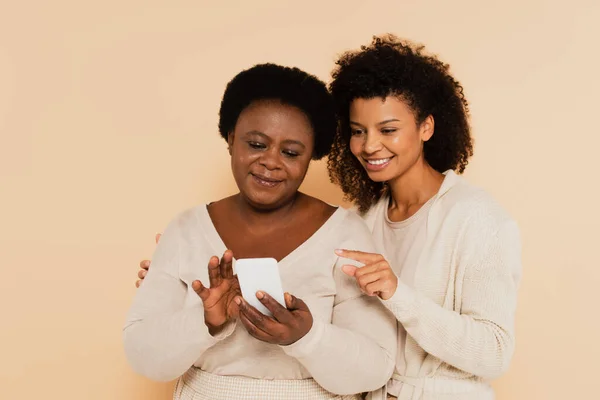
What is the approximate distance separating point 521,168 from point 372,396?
1.16 meters

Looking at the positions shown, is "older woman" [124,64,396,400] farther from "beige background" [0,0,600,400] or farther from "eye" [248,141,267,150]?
"beige background" [0,0,600,400]

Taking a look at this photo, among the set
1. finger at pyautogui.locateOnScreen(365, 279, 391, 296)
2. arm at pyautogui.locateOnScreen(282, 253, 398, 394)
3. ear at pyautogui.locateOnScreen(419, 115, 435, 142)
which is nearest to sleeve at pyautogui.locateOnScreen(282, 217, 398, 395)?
arm at pyautogui.locateOnScreen(282, 253, 398, 394)

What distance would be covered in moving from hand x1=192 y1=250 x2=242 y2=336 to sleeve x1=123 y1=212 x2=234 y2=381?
0.04 meters

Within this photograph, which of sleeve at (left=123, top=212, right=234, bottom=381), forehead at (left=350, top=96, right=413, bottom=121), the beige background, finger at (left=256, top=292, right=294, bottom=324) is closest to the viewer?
finger at (left=256, top=292, right=294, bottom=324)

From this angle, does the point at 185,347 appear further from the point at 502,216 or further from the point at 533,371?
the point at 533,371

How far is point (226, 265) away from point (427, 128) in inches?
29.5

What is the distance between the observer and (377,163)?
5.92 feet

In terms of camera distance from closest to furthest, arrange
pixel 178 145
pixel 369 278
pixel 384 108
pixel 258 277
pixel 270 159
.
Result: pixel 258 277
pixel 369 278
pixel 270 159
pixel 384 108
pixel 178 145

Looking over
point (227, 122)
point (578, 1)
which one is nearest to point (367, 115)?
point (227, 122)

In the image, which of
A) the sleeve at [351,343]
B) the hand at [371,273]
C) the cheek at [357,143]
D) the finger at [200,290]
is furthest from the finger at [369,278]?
the cheek at [357,143]

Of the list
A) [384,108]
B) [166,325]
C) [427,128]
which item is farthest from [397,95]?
[166,325]

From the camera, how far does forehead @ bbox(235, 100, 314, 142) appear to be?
1562 millimetres

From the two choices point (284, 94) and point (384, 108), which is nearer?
point (284, 94)

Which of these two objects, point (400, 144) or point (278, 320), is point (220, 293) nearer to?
point (278, 320)
